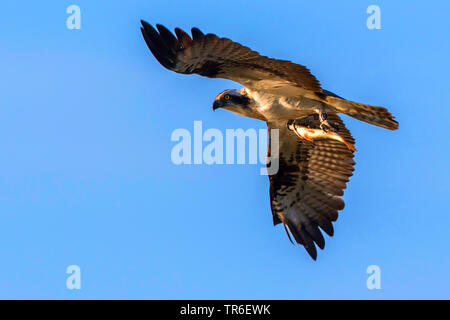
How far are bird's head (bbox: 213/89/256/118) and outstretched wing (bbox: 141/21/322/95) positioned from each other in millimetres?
405

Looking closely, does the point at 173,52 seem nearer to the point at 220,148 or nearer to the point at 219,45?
the point at 219,45

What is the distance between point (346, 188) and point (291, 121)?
1202mm

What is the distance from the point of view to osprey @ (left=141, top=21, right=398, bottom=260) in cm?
841

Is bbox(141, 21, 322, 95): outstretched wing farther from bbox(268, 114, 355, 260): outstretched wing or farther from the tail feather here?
bbox(268, 114, 355, 260): outstretched wing

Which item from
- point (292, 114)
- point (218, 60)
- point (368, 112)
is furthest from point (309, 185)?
point (218, 60)

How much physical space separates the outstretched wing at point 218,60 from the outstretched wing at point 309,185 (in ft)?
4.00

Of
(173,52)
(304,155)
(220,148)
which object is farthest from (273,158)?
(173,52)

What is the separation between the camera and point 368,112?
29.3 ft

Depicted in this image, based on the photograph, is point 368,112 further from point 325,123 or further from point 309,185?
point 309,185

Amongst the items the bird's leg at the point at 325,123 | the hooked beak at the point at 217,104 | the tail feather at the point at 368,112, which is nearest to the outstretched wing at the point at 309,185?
the bird's leg at the point at 325,123

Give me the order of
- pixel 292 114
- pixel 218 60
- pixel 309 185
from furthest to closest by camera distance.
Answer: pixel 309 185 → pixel 292 114 → pixel 218 60

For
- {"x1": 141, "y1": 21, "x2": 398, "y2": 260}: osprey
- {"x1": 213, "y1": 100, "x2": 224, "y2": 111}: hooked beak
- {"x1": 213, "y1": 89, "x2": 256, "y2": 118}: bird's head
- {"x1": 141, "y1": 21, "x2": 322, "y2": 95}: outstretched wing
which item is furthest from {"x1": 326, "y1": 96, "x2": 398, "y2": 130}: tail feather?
{"x1": 213, "y1": 100, "x2": 224, "y2": 111}: hooked beak

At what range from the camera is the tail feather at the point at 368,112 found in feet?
29.1

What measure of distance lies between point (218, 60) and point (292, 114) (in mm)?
1456
